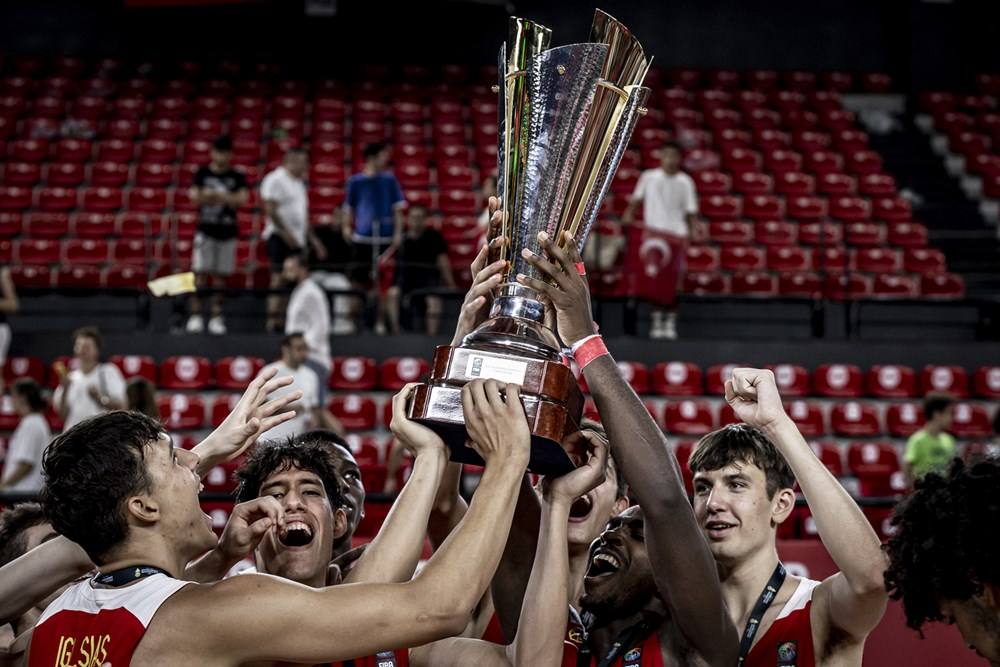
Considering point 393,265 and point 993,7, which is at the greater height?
point 993,7

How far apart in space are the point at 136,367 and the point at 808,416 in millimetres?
6051

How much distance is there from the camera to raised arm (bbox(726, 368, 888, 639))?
2.43 meters

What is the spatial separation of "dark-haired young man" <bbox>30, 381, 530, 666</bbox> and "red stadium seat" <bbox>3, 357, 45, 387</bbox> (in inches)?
326

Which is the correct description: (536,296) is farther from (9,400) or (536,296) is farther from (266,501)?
(9,400)

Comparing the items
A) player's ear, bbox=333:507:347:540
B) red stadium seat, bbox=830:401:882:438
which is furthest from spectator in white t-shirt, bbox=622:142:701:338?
player's ear, bbox=333:507:347:540

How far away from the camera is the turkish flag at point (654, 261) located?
1005cm

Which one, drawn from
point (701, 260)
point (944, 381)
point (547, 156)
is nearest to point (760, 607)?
point (547, 156)

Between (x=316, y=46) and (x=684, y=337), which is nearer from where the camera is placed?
(x=684, y=337)

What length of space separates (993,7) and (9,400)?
16.5m

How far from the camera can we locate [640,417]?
2338 millimetres

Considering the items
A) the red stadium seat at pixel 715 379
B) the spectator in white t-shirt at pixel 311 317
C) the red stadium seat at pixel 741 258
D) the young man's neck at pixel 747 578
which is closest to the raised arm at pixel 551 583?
the young man's neck at pixel 747 578

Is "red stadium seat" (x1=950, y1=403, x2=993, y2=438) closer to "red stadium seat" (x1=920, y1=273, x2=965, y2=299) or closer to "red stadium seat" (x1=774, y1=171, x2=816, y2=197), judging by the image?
"red stadium seat" (x1=920, y1=273, x2=965, y2=299)

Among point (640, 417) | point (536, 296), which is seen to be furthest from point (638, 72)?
point (640, 417)

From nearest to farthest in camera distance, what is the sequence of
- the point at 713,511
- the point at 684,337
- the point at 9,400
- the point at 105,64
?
the point at 713,511 < the point at 9,400 < the point at 684,337 < the point at 105,64
